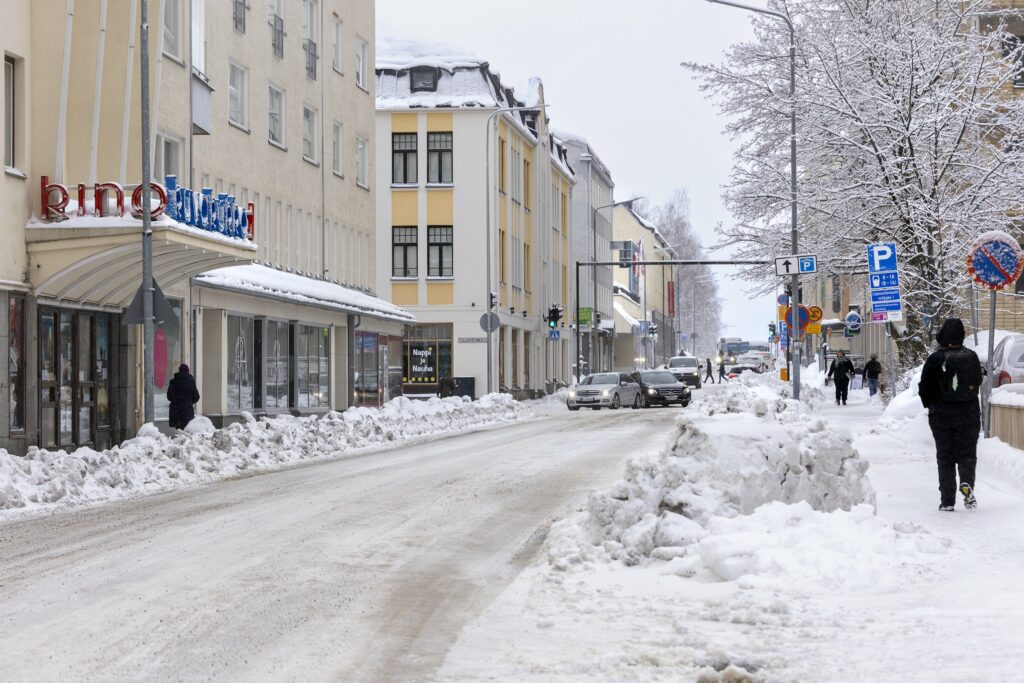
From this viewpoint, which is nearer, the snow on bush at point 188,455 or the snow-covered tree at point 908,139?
the snow on bush at point 188,455

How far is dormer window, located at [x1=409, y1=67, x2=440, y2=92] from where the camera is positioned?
56.8m

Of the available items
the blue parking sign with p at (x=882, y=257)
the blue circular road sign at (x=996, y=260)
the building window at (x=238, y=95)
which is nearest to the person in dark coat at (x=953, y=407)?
the blue circular road sign at (x=996, y=260)

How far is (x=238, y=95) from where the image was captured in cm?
3278

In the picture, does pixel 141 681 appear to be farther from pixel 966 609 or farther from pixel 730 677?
pixel 966 609

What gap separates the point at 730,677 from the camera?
6516mm

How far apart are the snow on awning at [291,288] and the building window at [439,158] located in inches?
608

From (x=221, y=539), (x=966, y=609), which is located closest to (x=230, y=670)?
(x=966, y=609)

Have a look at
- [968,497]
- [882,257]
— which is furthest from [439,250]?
[968,497]

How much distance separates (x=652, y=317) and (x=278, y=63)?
10822cm

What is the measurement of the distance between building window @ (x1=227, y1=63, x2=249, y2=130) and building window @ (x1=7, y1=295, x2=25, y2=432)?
1071cm

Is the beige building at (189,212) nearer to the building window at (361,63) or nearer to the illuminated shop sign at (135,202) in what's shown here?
the illuminated shop sign at (135,202)

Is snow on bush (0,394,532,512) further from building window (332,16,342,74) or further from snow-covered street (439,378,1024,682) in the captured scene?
building window (332,16,342,74)

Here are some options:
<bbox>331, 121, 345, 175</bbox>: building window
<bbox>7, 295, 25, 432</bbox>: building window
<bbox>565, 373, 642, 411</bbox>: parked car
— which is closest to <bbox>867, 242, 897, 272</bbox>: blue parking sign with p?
<bbox>7, 295, 25, 432</bbox>: building window

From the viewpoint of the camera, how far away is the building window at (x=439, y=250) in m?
56.2
